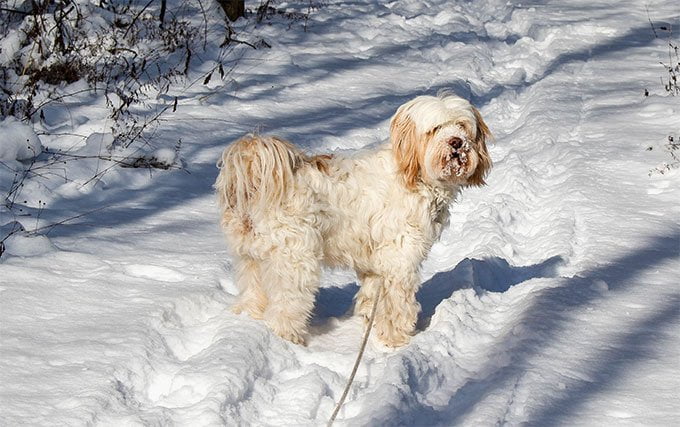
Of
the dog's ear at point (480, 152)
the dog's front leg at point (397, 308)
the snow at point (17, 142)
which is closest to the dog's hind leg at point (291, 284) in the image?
the dog's front leg at point (397, 308)

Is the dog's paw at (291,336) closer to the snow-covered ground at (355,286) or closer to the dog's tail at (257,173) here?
the snow-covered ground at (355,286)

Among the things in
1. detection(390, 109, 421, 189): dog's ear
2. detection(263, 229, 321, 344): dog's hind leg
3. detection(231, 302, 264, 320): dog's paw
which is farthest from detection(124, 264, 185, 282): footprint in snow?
detection(390, 109, 421, 189): dog's ear

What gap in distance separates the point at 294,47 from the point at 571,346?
9.15 m

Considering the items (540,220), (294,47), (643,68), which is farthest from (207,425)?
(643,68)

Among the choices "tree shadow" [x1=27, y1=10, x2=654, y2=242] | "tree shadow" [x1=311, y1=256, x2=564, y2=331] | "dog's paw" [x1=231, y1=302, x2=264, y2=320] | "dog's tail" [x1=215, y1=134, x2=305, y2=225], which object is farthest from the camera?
"tree shadow" [x1=27, y1=10, x2=654, y2=242]

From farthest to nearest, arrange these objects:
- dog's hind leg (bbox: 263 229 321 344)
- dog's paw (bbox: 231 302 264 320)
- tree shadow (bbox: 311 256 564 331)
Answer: tree shadow (bbox: 311 256 564 331), dog's paw (bbox: 231 302 264 320), dog's hind leg (bbox: 263 229 321 344)

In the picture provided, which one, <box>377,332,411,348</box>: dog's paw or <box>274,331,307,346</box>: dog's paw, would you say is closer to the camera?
<box>274,331,307,346</box>: dog's paw

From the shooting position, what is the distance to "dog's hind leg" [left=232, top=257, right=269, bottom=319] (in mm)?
5523

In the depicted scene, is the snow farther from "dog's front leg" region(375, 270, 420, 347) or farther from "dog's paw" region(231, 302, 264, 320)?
"dog's front leg" region(375, 270, 420, 347)

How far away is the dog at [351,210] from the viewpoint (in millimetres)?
5266

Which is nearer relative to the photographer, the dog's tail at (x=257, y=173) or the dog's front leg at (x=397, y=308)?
the dog's tail at (x=257, y=173)

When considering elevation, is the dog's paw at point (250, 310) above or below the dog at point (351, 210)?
below

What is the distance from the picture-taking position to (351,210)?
568 centimetres

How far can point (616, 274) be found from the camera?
6.58 meters
